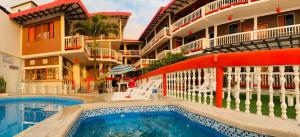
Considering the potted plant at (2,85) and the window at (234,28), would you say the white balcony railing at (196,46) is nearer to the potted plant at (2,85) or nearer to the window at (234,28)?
the window at (234,28)

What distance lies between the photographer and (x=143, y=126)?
633 centimetres

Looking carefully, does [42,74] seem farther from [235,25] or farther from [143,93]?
[235,25]

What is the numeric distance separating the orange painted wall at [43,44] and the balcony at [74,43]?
2.14 ft

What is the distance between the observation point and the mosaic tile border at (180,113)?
4.13m

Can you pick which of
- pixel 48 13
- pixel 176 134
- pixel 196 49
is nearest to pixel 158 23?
pixel 196 49

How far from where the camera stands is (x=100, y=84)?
1986 centimetres

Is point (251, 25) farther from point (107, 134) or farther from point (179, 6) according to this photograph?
point (107, 134)

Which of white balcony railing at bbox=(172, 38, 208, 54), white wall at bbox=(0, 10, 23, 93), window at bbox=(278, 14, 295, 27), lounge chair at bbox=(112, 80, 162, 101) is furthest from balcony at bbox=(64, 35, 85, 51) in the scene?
window at bbox=(278, 14, 295, 27)

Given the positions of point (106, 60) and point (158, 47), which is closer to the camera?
point (106, 60)

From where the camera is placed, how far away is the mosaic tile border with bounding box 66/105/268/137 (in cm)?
413

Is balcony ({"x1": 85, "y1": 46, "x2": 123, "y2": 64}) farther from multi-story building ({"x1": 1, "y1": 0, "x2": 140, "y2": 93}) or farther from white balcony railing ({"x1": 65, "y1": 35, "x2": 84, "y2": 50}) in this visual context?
white balcony railing ({"x1": 65, "y1": 35, "x2": 84, "y2": 50})

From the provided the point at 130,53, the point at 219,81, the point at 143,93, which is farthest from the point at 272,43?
the point at 130,53

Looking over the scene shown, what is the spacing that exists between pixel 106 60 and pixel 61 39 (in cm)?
589

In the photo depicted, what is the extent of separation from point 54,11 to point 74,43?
2910 millimetres
